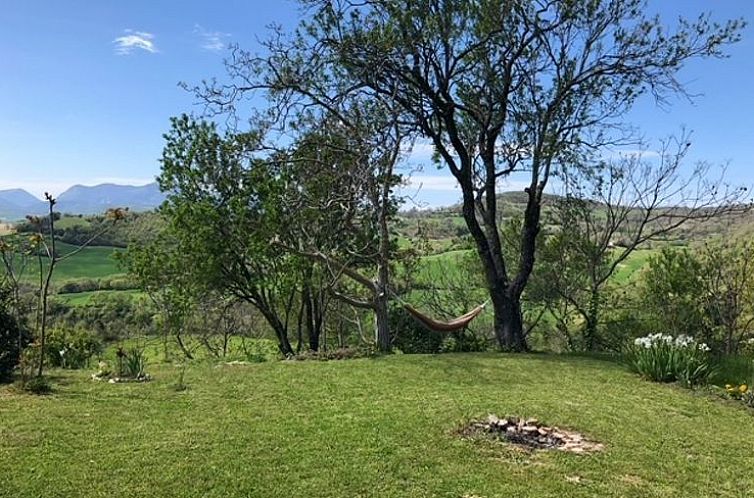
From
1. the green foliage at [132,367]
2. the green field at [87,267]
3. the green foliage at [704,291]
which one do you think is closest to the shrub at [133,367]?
the green foliage at [132,367]

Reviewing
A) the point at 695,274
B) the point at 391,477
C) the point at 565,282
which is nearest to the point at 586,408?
the point at 391,477

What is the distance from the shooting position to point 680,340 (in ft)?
22.5

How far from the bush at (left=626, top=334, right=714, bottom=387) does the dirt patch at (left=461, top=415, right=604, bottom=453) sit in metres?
2.76

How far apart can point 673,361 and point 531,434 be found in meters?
3.18

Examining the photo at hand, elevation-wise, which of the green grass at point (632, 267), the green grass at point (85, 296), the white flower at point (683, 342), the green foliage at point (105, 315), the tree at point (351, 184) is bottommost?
the green foliage at point (105, 315)

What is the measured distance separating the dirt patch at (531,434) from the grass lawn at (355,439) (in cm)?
14

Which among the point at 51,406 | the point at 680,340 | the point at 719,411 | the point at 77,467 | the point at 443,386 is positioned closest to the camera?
the point at 77,467

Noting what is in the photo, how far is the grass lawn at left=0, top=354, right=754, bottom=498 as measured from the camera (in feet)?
11.3

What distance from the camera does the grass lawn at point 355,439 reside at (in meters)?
3.44

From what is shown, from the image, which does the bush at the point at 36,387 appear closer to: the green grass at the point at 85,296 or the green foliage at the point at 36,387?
the green foliage at the point at 36,387

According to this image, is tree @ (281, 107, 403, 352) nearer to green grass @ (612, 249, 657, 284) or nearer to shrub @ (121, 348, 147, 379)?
shrub @ (121, 348, 147, 379)

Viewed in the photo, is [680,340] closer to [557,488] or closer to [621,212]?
[557,488]

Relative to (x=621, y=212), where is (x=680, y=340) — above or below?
below

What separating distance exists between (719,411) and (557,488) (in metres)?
3.03
